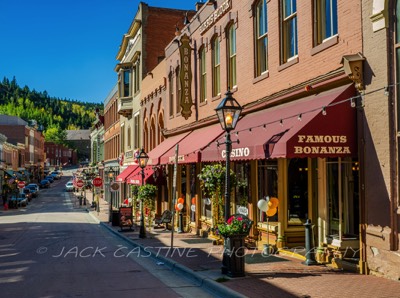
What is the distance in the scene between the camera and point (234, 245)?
36.3 feet

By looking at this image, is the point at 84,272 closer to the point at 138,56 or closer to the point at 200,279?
the point at 200,279

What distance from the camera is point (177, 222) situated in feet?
78.1

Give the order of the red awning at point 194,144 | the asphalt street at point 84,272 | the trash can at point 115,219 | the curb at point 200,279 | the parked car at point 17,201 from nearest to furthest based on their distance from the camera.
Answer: the curb at point 200,279, the asphalt street at point 84,272, the red awning at point 194,144, the trash can at point 115,219, the parked car at point 17,201

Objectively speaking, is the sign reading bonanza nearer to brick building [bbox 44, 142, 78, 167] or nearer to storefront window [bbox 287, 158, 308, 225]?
storefront window [bbox 287, 158, 308, 225]

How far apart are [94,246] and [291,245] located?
26.9ft

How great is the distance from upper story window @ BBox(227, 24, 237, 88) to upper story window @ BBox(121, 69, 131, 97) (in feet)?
73.8

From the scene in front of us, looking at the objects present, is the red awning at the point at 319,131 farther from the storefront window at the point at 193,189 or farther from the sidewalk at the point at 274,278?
the storefront window at the point at 193,189

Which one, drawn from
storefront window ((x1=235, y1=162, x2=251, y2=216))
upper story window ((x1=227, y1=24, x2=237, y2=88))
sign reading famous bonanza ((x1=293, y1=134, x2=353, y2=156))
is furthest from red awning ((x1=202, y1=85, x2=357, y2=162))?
upper story window ((x1=227, y1=24, x2=237, y2=88))

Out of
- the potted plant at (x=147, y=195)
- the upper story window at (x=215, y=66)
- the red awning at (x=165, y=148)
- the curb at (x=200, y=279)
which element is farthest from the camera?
the potted plant at (x=147, y=195)

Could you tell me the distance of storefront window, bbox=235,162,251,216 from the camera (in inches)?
647

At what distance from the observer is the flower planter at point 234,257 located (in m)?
10.8

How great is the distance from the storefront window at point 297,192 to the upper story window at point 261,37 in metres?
3.36

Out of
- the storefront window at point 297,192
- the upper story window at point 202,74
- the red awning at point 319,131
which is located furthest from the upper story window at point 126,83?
the red awning at point 319,131

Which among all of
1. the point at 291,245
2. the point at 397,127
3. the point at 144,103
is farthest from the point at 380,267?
the point at 144,103
